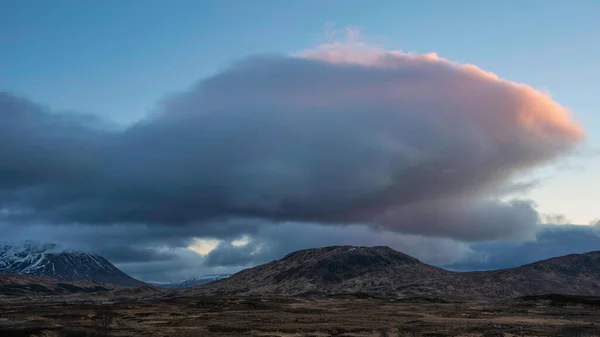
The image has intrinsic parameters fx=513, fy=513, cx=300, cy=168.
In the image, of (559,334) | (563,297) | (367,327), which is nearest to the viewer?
(559,334)

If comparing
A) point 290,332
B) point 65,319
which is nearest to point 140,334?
point 290,332

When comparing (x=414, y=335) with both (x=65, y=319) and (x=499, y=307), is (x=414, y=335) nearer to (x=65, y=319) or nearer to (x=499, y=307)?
(x=65, y=319)

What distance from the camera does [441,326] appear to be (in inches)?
3450

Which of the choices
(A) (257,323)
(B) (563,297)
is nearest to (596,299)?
(B) (563,297)

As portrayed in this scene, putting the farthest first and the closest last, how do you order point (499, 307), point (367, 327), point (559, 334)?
point (499, 307)
point (367, 327)
point (559, 334)

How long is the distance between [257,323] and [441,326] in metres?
33.3

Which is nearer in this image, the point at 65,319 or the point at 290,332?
the point at 290,332

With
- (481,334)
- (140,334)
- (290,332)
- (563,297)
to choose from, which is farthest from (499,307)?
(140,334)

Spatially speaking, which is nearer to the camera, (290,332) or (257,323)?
(290,332)

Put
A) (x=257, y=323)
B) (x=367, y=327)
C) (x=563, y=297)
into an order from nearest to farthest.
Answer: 1. (x=367, y=327)
2. (x=257, y=323)
3. (x=563, y=297)

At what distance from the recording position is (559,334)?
75312 millimetres

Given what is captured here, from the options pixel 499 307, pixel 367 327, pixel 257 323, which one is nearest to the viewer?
pixel 367 327

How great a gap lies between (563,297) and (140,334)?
126 metres

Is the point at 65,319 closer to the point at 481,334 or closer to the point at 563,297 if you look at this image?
Answer: the point at 481,334
